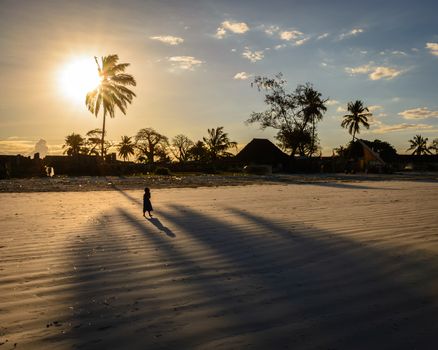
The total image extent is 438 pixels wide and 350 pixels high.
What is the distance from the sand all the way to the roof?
42404 millimetres

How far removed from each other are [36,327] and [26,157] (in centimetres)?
3647

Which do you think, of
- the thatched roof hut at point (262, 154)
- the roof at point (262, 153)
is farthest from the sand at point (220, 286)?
the roof at point (262, 153)

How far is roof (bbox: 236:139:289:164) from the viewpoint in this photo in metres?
49.8

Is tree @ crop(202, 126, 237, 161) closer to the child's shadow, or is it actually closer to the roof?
the roof

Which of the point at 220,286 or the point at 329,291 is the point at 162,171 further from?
the point at 329,291

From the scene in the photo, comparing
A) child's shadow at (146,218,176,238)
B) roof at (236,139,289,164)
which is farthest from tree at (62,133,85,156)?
child's shadow at (146,218,176,238)

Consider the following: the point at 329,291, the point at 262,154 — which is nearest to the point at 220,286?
the point at 329,291

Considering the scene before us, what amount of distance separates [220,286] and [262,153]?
154 ft

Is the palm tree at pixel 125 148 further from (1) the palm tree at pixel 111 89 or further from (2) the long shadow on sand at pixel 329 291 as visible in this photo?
(2) the long shadow on sand at pixel 329 291

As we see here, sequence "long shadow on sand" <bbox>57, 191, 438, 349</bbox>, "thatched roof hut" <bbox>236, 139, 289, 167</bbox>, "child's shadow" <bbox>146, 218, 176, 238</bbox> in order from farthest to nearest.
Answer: "thatched roof hut" <bbox>236, 139, 289, 167</bbox>
"child's shadow" <bbox>146, 218, 176, 238</bbox>
"long shadow on sand" <bbox>57, 191, 438, 349</bbox>

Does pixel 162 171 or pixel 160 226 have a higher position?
pixel 162 171

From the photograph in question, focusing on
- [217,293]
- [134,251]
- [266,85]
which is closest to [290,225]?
[134,251]

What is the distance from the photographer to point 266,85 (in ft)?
161

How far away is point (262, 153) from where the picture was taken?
50375mm
